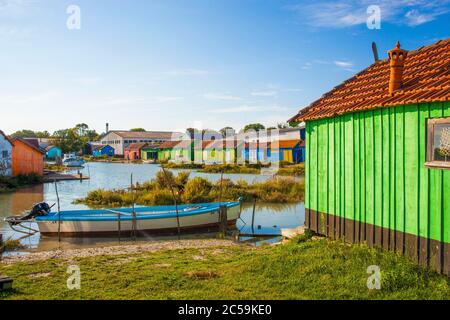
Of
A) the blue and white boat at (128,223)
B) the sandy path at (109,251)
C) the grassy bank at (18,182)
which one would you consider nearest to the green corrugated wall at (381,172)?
the sandy path at (109,251)

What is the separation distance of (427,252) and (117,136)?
97.0 metres

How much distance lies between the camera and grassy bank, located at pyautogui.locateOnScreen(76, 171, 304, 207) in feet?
81.0

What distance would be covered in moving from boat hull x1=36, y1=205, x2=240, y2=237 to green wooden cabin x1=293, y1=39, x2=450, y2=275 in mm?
7730

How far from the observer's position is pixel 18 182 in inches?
1427

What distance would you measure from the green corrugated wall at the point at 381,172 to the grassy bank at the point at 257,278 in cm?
76

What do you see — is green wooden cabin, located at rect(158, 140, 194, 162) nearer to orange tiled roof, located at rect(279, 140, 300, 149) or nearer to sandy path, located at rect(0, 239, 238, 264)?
orange tiled roof, located at rect(279, 140, 300, 149)

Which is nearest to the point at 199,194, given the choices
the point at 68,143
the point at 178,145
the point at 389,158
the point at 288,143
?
the point at 389,158

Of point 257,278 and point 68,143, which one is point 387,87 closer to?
point 257,278

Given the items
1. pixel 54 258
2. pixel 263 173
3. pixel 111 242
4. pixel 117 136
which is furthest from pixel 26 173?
pixel 117 136

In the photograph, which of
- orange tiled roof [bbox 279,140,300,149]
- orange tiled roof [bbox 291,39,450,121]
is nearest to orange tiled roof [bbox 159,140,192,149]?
orange tiled roof [bbox 279,140,300,149]

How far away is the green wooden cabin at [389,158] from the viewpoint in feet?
22.2

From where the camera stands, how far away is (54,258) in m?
12.2

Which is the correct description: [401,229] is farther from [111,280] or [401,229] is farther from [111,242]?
[111,242]

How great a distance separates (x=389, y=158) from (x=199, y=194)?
1777 cm
